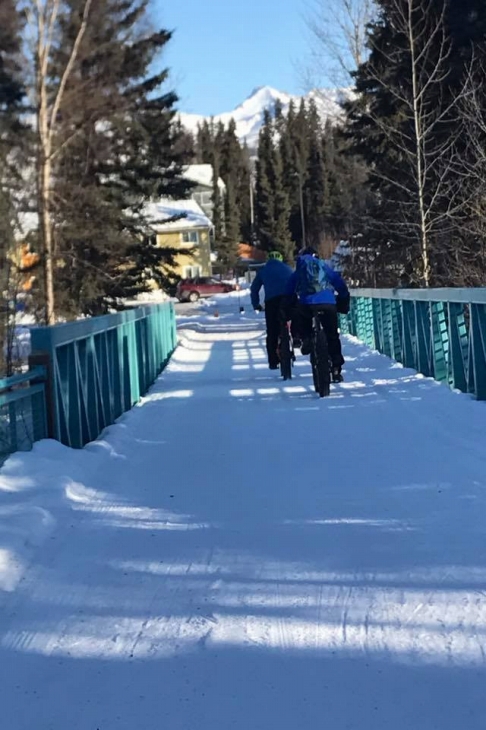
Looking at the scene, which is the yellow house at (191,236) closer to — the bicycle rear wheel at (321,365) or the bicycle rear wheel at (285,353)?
the bicycle rear wheel at (285,353)

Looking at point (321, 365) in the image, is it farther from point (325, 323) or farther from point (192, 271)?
point (192, 271)

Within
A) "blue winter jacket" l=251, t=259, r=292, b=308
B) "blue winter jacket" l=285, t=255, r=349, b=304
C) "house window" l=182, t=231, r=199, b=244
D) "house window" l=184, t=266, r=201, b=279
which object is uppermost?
"house window" l=182, t=231, r=199, b=244

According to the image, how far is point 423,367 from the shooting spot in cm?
1270

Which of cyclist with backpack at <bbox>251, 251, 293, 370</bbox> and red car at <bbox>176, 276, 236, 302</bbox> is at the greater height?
red car at <bbox>176, 276, 236, 302</bbox>

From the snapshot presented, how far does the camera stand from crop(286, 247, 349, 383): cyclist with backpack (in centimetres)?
1088

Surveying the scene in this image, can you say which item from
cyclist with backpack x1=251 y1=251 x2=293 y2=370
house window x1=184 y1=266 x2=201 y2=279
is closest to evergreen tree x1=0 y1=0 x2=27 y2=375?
cyclist with backpack x1=251 y1=251 x2=293 y2=370

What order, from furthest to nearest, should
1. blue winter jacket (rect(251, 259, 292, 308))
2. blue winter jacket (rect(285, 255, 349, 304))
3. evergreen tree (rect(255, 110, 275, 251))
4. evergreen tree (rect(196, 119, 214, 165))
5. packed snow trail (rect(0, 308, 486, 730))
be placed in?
evergreen tree (rect(196, 119, 214, 165)) < evergreen tree (rect(255, 110, 275, 251)) < blue winter jacket (rect(251, 259, 292, 308)) < blue winter jacket (rect(285, 255, 349, 304)) < packed snow trail (rect(0, 308, 486, 730))

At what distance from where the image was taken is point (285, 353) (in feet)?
43.4

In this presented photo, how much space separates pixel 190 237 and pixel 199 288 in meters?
18.5

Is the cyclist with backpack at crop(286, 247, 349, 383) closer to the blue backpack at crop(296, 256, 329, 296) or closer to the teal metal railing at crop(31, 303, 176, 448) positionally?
the blue backpack at crop(296, 256, 329, 296)

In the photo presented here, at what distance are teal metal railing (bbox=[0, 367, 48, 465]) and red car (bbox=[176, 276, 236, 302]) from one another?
178 feet

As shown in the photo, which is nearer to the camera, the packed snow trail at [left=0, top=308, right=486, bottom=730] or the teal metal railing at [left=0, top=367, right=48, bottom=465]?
the packed snow trail at [left=0, top=308, right=486, bottom=730]

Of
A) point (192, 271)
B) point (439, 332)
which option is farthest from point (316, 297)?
point (192, 271)

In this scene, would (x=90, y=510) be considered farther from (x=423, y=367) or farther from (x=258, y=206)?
(x=258, y=206)
